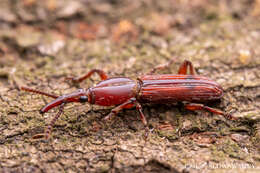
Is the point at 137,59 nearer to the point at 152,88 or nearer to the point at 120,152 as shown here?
the point at 152,88

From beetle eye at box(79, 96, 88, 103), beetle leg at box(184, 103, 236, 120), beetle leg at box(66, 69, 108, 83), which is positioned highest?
beetle leg at box(66, 69, 108, 83)

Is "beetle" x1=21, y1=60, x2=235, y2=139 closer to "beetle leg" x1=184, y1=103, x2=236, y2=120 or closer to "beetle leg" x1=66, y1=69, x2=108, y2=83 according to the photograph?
"beetle leg" x1=184, y1=103, x2=236, y2=120

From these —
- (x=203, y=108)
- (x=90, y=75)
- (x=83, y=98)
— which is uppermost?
(x=90, y=75)

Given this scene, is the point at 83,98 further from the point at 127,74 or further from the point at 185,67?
the point at 185,67

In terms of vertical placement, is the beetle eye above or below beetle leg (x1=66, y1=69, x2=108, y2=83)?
below

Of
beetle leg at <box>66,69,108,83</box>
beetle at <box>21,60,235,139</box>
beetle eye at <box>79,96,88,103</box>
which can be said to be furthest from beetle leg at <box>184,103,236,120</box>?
beetle eye at <box>79,96,88,103</box>

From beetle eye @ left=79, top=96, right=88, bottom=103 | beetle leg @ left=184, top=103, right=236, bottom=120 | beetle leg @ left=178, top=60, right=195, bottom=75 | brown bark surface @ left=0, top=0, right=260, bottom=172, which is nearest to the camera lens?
brown bark surface @ left=0, top=0, right=260, bottom=172

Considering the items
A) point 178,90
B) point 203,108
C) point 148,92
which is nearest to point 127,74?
point 148,92

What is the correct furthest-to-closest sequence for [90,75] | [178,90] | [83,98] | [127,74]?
[127,74]
[90,75]
[178,90]
[83,98]
